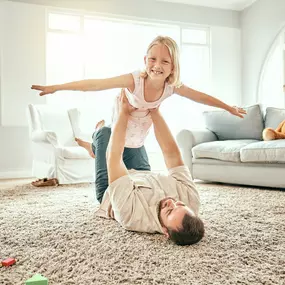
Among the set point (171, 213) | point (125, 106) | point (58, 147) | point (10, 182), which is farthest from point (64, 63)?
point (171, 213)

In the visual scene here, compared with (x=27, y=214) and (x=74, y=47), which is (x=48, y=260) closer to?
(x=27, y=214)

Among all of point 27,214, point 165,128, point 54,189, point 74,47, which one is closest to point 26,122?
point 74,47

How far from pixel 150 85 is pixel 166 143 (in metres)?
0.35

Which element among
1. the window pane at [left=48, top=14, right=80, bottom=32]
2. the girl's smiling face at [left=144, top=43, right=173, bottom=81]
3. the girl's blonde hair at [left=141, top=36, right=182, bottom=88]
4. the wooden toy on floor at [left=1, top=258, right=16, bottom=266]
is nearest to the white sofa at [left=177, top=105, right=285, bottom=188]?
the girl's blonde hair at [left=141, top=36, right=182, bottom=88]

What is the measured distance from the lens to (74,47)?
5527mm

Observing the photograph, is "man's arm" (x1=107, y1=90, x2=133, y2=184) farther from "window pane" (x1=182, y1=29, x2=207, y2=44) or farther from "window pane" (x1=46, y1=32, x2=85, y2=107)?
"window pane" (x1=182, y1=29, x2=207, y2=44)

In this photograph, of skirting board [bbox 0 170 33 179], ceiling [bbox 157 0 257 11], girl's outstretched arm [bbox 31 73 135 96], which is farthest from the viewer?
ceiling [bbox 157 0 257 11]

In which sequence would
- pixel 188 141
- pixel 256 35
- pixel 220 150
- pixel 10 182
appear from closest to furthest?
1. pixel 220 150
2. pixel 188 141
3. pixel 10 182
4. pixel 256 35

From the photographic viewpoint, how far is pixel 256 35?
19.9ft

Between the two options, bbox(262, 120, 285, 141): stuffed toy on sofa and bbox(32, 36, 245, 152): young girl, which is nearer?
bbox(32, 36, 245, 152): young girl

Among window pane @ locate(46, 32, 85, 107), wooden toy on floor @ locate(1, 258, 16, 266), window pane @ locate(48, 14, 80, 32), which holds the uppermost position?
window pane @ locate(48, 14, 80, 32)

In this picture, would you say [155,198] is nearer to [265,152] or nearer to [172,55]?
[172,55]

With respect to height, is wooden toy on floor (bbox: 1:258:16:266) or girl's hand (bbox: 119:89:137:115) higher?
girl's hand (bbox: 119:89:137:115)

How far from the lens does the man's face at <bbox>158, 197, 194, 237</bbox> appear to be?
157 centimetres
